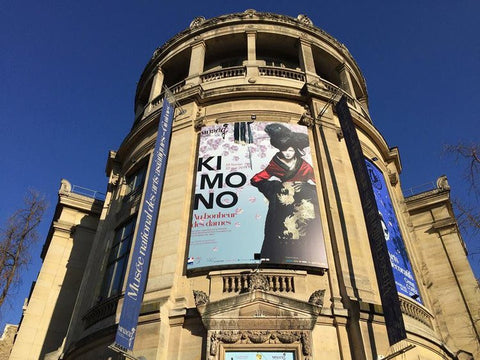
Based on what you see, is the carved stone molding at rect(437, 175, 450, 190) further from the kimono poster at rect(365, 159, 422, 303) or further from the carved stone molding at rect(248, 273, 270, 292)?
the carved stone molding at rect(248, 273, 270, 292)

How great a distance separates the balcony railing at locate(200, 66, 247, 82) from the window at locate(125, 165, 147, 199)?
18.9ft

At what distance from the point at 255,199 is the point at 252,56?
32.0 feet

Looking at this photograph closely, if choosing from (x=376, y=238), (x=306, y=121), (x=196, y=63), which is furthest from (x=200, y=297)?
(x=196, y=63)

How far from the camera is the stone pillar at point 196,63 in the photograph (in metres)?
20.2

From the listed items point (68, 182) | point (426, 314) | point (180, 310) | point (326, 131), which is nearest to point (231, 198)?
point (180, 310)

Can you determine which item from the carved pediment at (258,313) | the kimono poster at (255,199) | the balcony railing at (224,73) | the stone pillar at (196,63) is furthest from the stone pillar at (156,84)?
the carved pediment at (258,313)

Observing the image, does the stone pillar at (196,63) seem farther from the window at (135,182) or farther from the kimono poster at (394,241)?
the kimono poster at (394,241)

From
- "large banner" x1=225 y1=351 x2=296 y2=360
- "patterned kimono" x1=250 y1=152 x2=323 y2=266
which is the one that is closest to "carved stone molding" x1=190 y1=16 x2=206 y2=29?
"patterned kimono" x1=250 y1=152 x2=323 y2=266

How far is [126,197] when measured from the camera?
19047 millimetres

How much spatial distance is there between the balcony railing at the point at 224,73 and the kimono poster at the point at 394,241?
310 inches

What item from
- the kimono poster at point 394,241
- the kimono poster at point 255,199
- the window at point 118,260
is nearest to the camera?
the kimono poster at point 255,199

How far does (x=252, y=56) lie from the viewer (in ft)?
68.6

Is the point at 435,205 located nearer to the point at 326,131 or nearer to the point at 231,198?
the point at 326,131

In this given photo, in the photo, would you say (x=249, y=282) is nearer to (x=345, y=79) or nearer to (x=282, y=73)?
(x=282, y=73)
